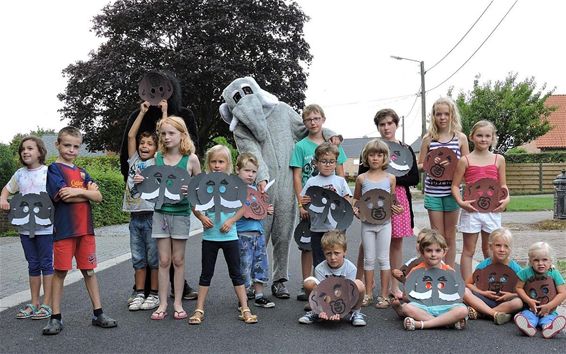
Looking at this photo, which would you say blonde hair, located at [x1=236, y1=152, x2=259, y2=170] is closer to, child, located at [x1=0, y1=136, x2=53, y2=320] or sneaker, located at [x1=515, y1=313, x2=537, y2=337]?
child, located at [x1=0, y1=136, x2=53, y2=320]

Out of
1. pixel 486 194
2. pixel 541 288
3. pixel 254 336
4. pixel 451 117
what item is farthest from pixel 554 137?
pixel 254 336

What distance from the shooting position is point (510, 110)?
1201 inches

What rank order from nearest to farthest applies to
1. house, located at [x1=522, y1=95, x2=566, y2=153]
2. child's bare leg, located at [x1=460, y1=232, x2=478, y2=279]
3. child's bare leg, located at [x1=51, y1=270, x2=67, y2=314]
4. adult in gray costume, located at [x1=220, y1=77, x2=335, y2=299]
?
child's bare leg, located at [x1=51, y1=270, x2=67, y2=314] < child's bare leg, located at [x1=460, y1=232, x2=478, y2=279] < adult in gray costume, located at [x1=220, y1=77, x2=335, y2=299] < house, located at [x1=522, y1=95, x2=566, y2=153]

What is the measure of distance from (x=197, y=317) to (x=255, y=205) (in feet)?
3.66

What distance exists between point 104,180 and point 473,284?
12142mm

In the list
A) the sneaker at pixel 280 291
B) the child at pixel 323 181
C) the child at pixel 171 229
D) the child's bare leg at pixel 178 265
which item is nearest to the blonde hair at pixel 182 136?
the child at pixel 171 229

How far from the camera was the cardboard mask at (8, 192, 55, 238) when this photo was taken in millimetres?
4734

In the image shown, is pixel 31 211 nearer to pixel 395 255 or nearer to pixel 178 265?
pixel 178 265

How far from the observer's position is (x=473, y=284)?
200 inches

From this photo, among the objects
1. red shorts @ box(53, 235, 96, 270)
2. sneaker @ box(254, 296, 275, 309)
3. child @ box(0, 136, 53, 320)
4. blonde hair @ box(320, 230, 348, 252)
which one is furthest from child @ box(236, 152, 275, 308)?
child @ box(0, 136, 53, 320)

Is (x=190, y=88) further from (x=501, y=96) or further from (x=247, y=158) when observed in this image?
(x=247, y=158)

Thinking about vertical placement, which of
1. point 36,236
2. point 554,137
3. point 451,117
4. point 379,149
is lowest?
point 36,236

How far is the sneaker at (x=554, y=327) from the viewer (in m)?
4.29

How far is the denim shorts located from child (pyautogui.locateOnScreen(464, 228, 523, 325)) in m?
2.77
